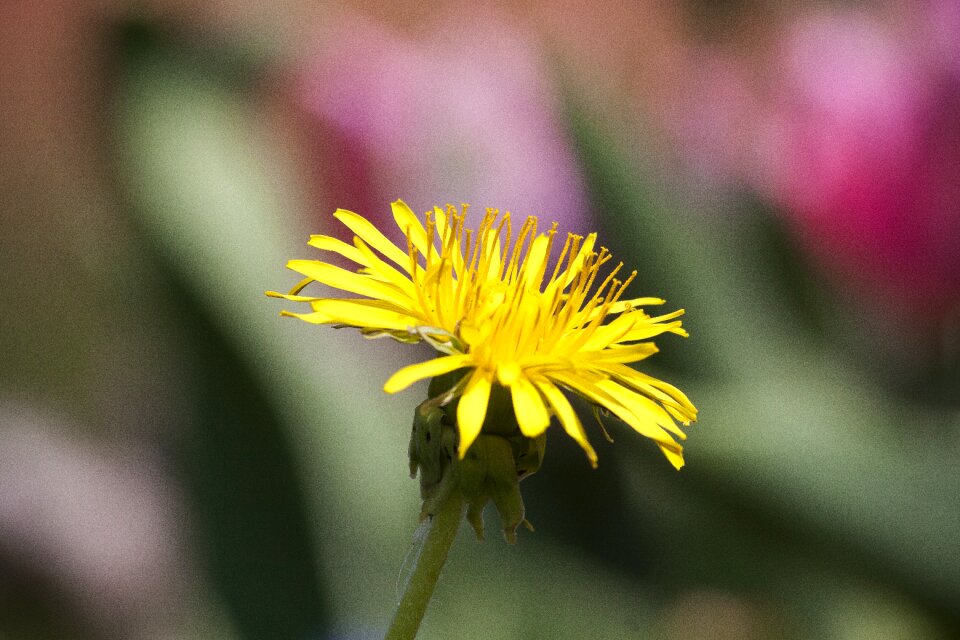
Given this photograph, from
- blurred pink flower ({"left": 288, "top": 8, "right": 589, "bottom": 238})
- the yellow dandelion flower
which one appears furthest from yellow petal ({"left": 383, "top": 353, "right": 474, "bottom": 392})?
blurred pink flower ({"left": 288, "top": 8, "right": 589, "bottom": 238})

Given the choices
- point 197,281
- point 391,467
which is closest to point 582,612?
point 391,467

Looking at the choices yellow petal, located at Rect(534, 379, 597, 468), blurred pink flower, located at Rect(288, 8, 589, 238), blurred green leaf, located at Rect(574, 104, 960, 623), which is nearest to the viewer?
yellow petal, located at Rect(534, 379, 597, 468)

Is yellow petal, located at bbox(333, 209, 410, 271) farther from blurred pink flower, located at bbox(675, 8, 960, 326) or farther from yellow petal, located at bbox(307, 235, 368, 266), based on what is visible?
blurred pink flower, located at bbox(675, 8, 960, 326)

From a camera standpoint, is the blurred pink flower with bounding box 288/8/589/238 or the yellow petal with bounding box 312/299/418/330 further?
the blurred pink flower with bounding box 288/8/589/238

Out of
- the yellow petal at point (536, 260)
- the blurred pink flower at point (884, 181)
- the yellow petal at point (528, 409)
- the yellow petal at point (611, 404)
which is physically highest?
the blurred pink flower at point (884, 181)

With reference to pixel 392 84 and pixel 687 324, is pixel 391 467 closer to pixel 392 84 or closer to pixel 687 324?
pixel 687 324

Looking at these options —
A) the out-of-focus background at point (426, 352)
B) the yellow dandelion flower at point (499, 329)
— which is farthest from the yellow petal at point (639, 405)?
the out-of-focus background at point (426, 352)

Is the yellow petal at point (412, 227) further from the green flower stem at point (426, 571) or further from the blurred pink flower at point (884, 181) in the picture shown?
the blurred pink flower at point (884, 181)
